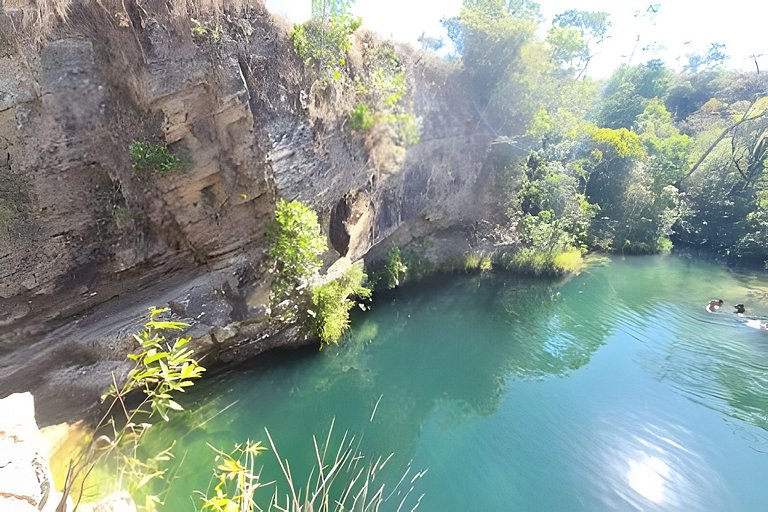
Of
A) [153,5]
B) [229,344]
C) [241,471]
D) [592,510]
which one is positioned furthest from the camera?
[229,344]

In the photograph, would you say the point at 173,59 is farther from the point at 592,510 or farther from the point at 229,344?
the point at 592,510

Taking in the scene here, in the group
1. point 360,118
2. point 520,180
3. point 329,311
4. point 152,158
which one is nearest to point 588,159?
point 520,180

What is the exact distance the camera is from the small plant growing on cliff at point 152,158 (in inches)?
281

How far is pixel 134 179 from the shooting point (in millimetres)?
7402

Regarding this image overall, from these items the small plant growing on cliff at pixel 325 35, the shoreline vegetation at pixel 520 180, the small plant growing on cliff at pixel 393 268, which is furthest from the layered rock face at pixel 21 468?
the small plant growing on cliff at pixel 393 268

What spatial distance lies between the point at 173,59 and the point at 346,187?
14.7 ft

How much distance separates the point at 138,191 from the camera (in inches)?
294

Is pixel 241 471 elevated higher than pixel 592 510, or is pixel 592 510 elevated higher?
pixel 241 471

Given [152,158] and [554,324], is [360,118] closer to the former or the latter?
[152,158]

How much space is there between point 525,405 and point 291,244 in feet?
18.5

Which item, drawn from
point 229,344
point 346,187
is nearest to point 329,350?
point 229,344

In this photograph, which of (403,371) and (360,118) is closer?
(403,371)

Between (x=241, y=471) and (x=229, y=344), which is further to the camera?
(x=229, y=344)

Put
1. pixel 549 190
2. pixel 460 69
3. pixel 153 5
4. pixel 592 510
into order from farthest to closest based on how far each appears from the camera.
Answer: pixel 549 190
pixel 460 69
pixel 153 5
pixel 592 510
